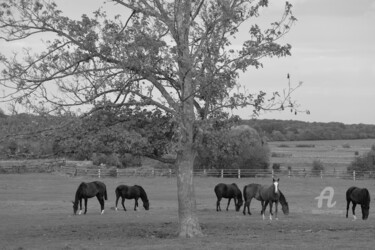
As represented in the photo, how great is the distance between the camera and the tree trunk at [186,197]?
65.4ft

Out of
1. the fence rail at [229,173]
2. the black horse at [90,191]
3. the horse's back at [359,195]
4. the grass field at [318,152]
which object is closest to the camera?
the horse's back at [359,195]

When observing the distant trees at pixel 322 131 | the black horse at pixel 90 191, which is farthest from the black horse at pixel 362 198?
the distant trees at pixel 322 131

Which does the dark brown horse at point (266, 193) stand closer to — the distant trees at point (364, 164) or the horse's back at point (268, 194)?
the horse's back at point (268, 194)

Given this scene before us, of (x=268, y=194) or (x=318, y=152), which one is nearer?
(x=268, y=194)

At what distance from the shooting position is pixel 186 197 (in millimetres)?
20031

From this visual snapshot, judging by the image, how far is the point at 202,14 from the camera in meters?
19.3

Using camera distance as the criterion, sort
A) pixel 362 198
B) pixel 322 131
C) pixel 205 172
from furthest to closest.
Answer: pixel 322 131 < pixel 205 172 < pixel 362 198

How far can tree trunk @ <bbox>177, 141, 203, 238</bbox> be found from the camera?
65.4ft

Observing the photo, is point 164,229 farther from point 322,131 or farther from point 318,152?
point 322,131

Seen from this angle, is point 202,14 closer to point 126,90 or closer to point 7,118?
point 126,90

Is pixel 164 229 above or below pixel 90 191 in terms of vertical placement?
below

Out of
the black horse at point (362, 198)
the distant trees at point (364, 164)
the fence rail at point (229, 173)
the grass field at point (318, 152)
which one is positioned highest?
the grass field at point (318, 152)

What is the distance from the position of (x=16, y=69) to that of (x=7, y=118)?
168 cm

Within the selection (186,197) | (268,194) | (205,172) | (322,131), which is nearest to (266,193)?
(268,194)
